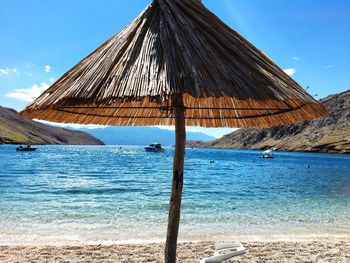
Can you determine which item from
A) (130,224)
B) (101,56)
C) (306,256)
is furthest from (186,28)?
(130,224)

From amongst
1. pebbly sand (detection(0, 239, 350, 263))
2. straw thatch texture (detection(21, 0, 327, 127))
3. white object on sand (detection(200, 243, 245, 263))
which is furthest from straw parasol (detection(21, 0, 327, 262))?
pebbly sand (detection(0, 239, 350, 263))

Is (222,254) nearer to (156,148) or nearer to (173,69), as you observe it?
(173,69)

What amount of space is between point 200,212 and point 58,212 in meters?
6.87

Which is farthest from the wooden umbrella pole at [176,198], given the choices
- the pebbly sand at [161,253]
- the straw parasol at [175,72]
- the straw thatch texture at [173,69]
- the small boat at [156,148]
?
the small boat at [156,148]

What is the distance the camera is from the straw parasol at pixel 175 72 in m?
4.07

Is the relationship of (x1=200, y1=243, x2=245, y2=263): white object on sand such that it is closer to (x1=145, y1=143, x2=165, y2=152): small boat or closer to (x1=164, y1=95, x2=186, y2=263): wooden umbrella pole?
(x1=164, y1=95, x2=186, y2=263): wooden umbrella pole

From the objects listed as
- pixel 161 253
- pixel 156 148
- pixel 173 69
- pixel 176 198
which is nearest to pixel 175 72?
pixel 173 69

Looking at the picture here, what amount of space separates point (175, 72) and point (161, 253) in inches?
304

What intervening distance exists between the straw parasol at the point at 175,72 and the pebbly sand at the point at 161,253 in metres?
5.41

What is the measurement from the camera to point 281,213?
65.8 feet

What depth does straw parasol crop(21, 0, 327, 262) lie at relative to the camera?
13.4 feet

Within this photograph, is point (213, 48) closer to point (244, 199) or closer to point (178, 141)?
point (178, 141)

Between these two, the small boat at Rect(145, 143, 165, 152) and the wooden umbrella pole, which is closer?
the wooden umbrella pole

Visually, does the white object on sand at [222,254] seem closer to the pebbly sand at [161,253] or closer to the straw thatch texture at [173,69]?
the straw thatch texture at [173,69]
